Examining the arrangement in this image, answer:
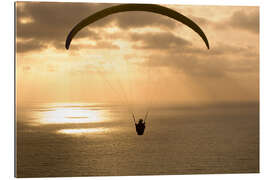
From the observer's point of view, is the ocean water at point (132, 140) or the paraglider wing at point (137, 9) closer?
the paraglider wing at point (137, 9)

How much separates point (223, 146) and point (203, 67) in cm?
136

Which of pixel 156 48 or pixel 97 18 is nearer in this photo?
pixel 97 18

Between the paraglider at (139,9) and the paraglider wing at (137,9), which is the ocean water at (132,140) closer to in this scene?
the paraglider at (139,9)

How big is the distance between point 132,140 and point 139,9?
206 cm

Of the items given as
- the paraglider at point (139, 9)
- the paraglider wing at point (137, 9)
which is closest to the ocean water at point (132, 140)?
the paraglider at point (139, 9)

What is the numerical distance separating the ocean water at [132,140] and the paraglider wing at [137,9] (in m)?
1.21

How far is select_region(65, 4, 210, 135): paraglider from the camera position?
6559 mm

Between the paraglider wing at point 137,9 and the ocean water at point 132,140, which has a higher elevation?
the paraglider wing at point 137,9

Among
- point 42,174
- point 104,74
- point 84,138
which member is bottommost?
point 42,174

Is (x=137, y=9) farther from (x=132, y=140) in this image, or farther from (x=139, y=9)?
(x=132, y=140)

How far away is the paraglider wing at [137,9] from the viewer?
655 centimetres

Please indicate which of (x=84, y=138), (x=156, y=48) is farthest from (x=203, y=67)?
(x=84, y=138)

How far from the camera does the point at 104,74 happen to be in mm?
7113

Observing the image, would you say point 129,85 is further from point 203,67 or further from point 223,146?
point 223,146
